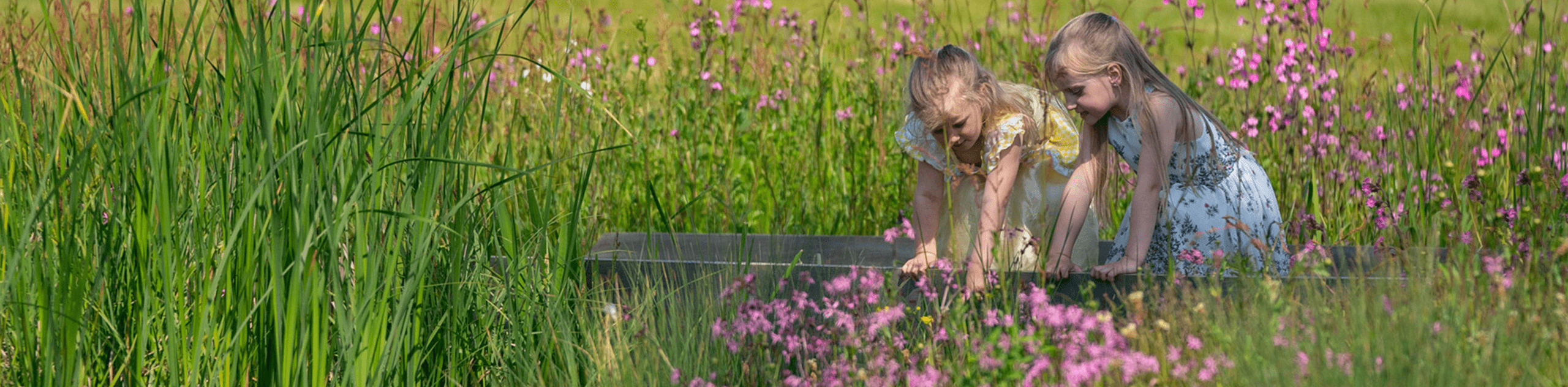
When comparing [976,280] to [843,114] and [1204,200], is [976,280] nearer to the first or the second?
[1204,200]

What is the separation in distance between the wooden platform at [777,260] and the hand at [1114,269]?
0.8 inches

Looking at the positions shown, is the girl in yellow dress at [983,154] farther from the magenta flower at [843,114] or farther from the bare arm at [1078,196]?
the magenta flower at [843,114]

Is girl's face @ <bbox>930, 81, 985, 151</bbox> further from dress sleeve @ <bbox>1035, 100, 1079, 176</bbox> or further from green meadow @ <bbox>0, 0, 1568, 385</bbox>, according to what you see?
green meadow @ <bbox>0, 0, 1568, 385</bbox>

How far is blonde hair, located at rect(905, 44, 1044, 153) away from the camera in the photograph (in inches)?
107

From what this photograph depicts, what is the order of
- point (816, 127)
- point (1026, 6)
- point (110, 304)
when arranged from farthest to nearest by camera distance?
point (1026, 6) < point (816, 127) < point (110, 304)

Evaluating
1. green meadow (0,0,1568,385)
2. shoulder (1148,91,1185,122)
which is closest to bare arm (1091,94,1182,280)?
shoulder (1148,91,1185,122)

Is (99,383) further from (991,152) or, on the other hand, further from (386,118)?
(991,152)

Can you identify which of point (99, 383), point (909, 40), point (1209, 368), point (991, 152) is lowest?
point (99, 383)

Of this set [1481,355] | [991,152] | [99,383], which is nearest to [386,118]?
[99,383]

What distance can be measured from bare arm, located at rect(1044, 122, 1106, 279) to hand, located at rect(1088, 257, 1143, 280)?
0.06 metres

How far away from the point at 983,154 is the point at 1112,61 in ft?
1.18

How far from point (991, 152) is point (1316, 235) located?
40.1 inches

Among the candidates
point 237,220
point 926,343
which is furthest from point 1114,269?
point 237,220

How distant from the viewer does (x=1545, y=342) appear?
1620mm
